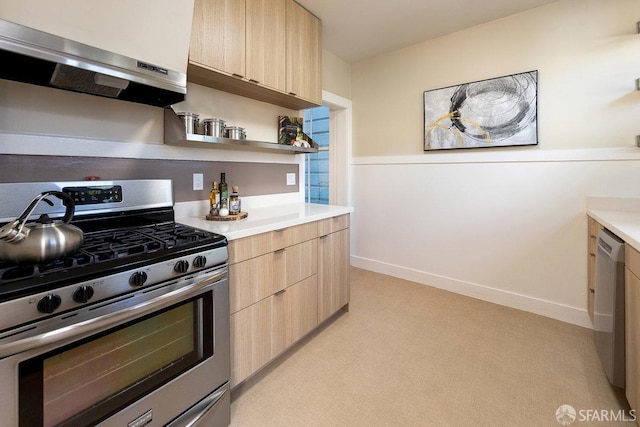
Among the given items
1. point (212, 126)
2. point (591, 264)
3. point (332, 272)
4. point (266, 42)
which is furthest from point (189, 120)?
point (591, 264)

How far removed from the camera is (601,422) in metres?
1.41

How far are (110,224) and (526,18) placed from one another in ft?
11.3

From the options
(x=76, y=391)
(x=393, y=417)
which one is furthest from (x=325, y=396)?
(x=76, y=391)

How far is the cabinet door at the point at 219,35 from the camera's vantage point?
5.31ft

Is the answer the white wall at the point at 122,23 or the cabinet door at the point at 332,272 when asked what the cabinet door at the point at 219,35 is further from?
the cabinet door at the point at 332,272

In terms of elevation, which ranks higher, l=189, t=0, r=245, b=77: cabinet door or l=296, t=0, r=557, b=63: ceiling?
l=296, t=0, r=557, b=63: ceiling

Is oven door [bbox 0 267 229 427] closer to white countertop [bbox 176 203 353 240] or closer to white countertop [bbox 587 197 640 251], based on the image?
white countertop [bbox 176 203 353 240]

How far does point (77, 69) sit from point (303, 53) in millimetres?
1593

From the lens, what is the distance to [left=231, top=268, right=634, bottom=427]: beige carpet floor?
148 centimetres

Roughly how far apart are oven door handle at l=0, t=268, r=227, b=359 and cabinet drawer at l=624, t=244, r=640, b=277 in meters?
1.87

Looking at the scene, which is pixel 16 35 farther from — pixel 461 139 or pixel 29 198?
pixel 461 139

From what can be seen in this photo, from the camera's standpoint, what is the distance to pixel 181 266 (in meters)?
1.17

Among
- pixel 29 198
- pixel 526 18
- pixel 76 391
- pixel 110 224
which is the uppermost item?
pixel 526 18
